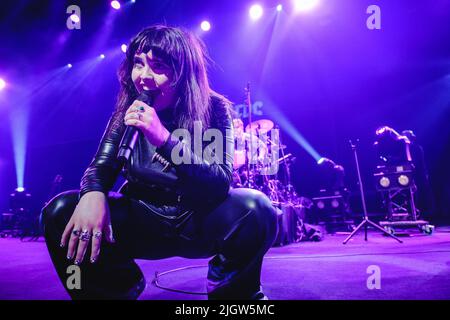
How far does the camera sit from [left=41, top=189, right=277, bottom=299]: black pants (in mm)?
898

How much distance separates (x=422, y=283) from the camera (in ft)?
5.12

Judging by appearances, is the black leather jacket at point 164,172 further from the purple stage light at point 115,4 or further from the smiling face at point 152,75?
the purple stage light at point 115,4

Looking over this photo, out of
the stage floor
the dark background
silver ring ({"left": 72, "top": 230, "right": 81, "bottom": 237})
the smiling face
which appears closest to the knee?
silver ring ({"left": 72, "top": 230, "right": 81, "bottom": 237})

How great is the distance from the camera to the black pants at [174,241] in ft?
2.95

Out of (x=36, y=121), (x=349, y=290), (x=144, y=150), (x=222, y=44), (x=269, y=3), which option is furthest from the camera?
(x=36, y=121)

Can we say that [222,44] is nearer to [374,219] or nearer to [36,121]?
[374,219]

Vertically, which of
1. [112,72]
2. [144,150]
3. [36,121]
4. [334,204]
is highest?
[112,72]

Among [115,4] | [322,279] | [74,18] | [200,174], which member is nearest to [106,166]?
[200,174]

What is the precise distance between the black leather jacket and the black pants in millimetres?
63

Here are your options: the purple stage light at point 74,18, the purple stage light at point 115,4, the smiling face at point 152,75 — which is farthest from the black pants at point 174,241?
the purple stage light at point 74,18

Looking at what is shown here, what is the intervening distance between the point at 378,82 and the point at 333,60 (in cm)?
157

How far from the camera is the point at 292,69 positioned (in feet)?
24.9

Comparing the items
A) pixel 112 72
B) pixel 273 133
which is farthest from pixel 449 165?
pixel 112 72

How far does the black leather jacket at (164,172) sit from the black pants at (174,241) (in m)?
0.06
